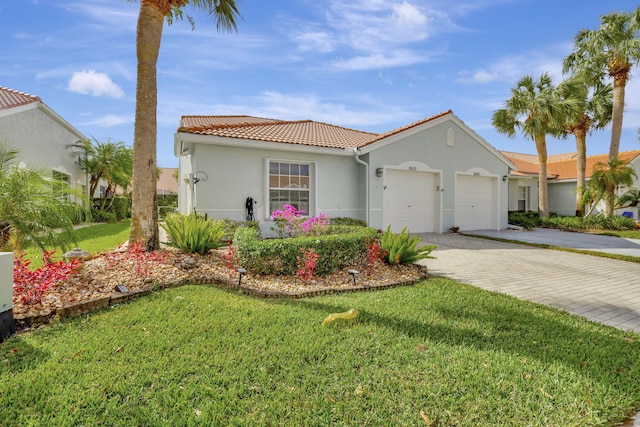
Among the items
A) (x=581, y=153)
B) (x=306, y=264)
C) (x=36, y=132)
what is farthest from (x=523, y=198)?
(x=36, y=132)

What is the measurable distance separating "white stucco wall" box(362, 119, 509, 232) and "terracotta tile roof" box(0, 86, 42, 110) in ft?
52.2

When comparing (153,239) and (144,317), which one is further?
(153,239)

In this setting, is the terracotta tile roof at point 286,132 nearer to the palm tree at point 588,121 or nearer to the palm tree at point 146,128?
the palm tree at point 146,128

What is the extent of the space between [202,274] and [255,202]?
5.50 meters

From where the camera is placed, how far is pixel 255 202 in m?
11.1

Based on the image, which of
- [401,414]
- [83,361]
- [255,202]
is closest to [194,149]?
[255,202]

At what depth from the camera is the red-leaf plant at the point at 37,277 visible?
4344 mm

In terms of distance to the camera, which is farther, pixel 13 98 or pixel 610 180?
pixel 610 180

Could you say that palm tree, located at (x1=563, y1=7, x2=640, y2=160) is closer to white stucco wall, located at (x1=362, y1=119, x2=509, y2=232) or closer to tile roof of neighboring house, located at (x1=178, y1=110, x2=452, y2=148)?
white stucco wall, located at (x1=362, y1=119, x2=509, y2=232)

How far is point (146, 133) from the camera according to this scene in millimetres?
7047

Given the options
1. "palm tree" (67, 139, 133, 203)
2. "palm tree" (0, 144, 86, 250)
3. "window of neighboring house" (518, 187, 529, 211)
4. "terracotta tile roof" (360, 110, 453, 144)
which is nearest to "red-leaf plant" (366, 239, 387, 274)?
"palm tree" (0, 144, 86, 250)

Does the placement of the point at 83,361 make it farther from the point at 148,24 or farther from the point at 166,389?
the point at 148,24

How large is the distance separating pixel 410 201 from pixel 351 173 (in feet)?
10.1

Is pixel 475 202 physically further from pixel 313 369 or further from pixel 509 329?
pixel 313 369
